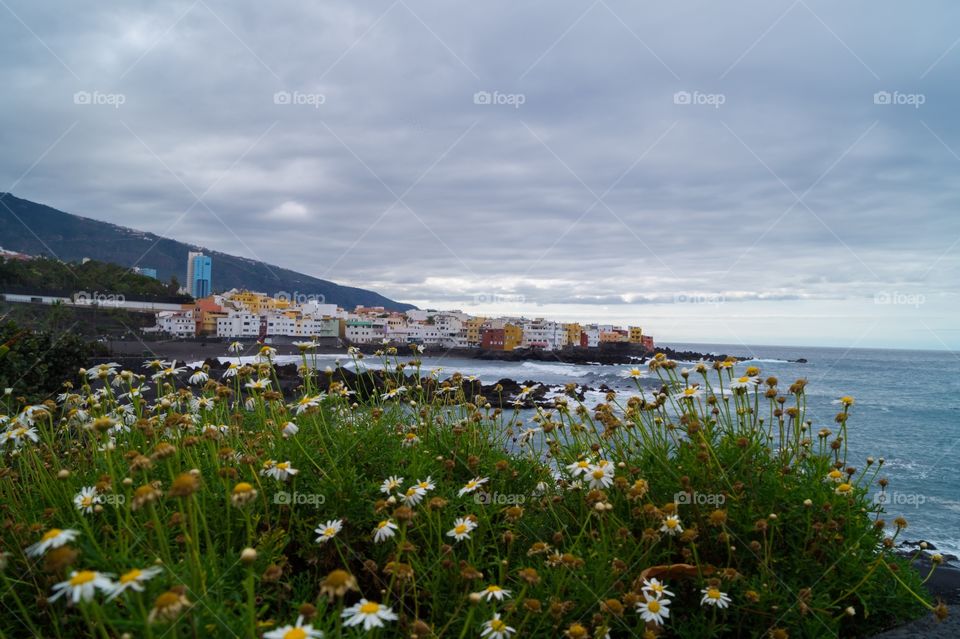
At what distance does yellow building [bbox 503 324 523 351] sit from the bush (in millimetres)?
67288

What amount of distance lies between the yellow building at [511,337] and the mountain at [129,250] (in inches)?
1130

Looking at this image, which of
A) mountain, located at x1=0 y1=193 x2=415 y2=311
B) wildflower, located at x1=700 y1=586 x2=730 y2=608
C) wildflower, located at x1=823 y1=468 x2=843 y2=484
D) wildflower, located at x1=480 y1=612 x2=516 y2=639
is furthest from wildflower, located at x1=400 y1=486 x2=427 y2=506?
mountain, located at x1=0 y1=193 x2=415 y2=311

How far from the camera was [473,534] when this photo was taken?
305 centimetres

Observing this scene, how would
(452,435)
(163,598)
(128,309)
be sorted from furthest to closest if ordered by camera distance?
(128,309), (452,435), (163,598)

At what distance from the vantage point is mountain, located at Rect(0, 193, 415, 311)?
3684 inches

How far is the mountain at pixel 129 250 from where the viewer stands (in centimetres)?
9356

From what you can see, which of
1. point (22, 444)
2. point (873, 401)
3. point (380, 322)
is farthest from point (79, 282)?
point (873, 401)

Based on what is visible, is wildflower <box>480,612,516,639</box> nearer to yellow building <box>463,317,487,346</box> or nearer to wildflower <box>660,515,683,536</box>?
wildflower <box>660,515,683,536</box>

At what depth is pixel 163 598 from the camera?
143 cm

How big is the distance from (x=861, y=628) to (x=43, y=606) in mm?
3760

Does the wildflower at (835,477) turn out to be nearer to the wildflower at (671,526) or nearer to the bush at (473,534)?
the bush at (473,534)

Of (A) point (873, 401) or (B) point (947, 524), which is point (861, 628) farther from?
(A) point (873, 401)

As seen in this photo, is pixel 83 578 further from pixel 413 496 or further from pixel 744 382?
pixel 744 382

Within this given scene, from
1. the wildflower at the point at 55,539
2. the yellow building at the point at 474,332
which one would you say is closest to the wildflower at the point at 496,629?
the wildflower at the point at 55,539
